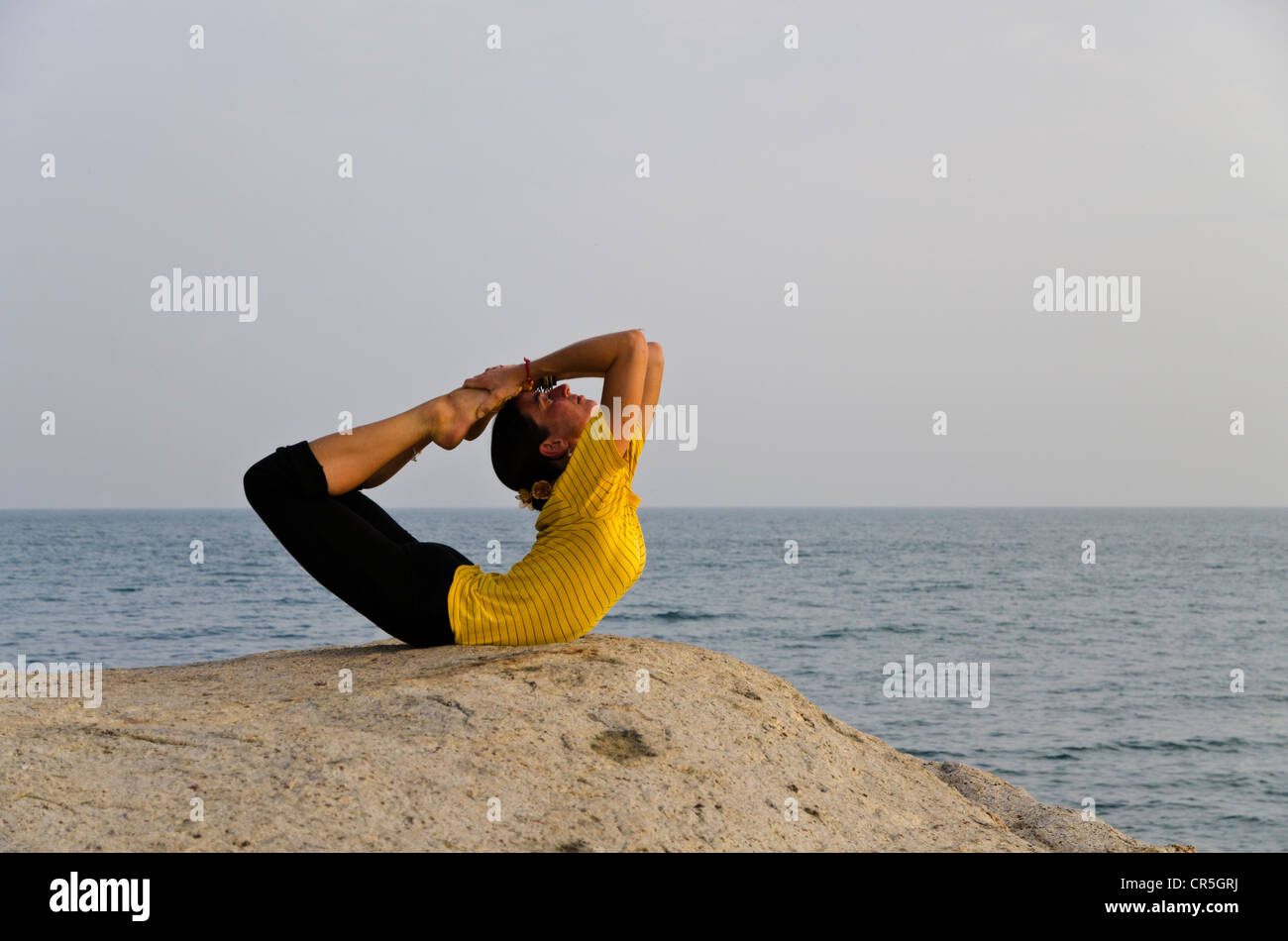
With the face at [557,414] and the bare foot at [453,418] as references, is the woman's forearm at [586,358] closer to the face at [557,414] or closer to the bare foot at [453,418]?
the face at [557,414]

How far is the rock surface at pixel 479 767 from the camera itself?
3105 millimetres

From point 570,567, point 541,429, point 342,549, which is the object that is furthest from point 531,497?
point 342,549

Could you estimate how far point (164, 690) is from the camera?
4.48 meters

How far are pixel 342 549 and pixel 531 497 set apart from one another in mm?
939

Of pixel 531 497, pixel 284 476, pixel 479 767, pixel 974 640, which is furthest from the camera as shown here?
pixel 974 640

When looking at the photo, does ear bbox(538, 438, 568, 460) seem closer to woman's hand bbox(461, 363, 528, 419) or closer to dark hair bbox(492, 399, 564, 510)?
dark hair bbox(492, 399, 564, 510)

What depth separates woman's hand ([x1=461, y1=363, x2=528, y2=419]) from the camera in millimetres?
4570

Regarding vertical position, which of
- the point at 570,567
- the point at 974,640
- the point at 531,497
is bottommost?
the point at 974,640

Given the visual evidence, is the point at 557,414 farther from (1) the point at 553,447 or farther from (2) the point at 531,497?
(2) the point at 531,497

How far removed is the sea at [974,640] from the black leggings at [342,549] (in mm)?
5564

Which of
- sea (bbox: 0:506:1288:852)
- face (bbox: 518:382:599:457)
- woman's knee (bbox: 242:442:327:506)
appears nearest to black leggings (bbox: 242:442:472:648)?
woman's knee (bbox: 242:442:327:506)

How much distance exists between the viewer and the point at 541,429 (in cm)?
473
